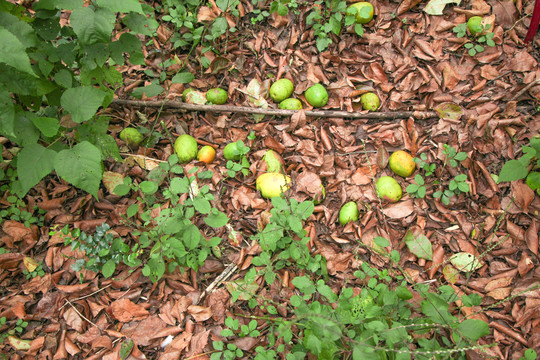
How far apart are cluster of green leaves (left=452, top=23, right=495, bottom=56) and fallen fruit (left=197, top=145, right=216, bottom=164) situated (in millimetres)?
2512

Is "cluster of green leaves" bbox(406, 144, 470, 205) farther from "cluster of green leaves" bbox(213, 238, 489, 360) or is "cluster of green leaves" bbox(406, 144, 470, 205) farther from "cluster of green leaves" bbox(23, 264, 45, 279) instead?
"cluster of green leaves" bbox(23, 264, 45, 279)

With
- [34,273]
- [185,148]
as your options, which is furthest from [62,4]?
[34,273]

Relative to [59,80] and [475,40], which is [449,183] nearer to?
[475,40]

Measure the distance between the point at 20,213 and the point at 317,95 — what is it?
9.29 ft

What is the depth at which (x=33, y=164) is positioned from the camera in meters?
1.97

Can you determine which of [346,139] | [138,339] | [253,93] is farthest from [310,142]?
[138,339]

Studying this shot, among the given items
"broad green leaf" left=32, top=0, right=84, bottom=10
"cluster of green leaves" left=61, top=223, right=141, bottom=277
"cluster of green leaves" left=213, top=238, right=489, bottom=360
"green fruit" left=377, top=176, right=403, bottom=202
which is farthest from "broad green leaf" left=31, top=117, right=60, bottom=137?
"green fruit" left=377, top=176, right=403, bottom=202

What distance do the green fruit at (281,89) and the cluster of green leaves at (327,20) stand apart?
493 mm

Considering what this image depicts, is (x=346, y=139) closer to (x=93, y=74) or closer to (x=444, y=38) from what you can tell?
(x=444, y=38)

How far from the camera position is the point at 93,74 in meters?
2.38

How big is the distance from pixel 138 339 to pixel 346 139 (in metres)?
2.39

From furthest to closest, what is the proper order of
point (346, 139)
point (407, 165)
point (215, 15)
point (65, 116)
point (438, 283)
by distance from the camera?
point (215, 15)
point (346, 139)
point (407, 165)
point (438, 283)
point (65, 116)

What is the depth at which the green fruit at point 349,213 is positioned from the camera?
8.93ft

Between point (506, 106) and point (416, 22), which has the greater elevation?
point (416, 22)
